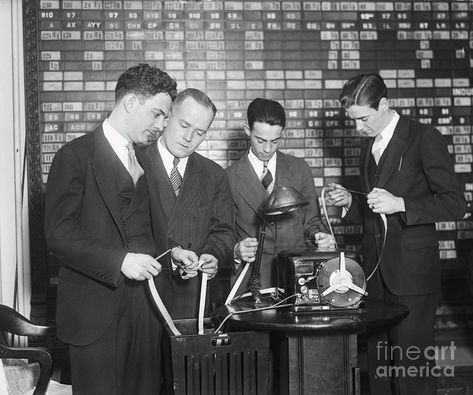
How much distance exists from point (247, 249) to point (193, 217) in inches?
11.0

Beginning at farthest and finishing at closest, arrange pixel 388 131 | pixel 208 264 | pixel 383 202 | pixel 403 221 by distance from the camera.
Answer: pixel 388 131 < pixel 403 221 < pixel 383 202 < pixel 208 264

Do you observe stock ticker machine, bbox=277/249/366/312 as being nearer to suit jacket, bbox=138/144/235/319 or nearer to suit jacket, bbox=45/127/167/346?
suit jacket, bbox=138/144/235/319

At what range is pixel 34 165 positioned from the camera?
3.82 metres

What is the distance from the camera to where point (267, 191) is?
321 centimetres

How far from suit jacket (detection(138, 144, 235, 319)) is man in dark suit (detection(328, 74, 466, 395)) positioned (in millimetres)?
583

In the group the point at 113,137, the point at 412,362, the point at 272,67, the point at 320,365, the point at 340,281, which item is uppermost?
the point at 272,67

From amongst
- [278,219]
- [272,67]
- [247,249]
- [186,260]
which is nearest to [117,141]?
[186,260]

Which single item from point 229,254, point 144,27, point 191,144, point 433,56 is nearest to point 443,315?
point 433,56

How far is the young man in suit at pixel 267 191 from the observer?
124 inches

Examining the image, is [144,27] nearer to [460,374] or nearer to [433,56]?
[433,56]

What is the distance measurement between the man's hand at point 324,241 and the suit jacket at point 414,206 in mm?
239

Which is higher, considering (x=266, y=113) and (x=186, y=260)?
(x=266, y=113)

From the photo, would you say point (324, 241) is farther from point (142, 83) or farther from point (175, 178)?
point (142, 83)

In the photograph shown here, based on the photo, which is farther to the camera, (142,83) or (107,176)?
(142,83)
